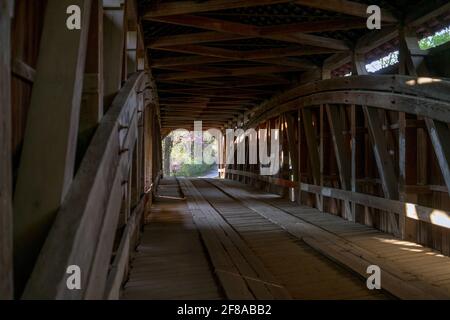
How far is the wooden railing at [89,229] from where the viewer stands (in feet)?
5.36

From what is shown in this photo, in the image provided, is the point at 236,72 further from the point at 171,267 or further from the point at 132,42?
the point at 171,267

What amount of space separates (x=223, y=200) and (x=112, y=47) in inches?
263

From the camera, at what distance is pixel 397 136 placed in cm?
589

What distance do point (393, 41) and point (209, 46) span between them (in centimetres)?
370

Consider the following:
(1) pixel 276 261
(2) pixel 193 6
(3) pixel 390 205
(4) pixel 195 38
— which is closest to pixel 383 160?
(3) pixel 390 205

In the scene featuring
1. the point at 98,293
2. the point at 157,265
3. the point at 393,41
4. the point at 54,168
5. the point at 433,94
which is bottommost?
the point at 157,265

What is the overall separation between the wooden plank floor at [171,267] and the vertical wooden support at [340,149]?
2.70 meters

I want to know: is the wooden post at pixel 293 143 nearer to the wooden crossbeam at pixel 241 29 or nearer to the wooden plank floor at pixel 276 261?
the wooden crossbeam at pixel 241 29

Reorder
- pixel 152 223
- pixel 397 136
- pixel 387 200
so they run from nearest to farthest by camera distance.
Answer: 1. pixel 387 200
2. pixel 397 136
3. pixel 152 223

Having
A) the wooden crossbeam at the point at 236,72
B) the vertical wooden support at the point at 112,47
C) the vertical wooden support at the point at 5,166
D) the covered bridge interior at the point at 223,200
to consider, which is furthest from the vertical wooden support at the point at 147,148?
the vertical wooden support at the point at 5,166

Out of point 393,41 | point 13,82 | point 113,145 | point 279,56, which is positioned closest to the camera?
point 13,82

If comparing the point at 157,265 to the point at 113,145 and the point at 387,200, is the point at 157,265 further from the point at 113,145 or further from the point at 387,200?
the point at 387,200
